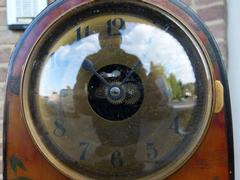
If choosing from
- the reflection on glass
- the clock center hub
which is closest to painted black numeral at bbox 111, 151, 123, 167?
the reflection on glass

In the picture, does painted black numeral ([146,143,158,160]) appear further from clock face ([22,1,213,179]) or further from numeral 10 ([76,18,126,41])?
numeral 10 ([76,18,126,41])

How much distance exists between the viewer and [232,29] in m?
1.49

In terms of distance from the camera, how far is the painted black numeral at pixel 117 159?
1003mm

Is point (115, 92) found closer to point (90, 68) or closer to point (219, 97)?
point (90, 68)

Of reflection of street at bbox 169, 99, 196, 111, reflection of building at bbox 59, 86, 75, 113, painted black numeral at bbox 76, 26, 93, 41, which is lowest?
reflection of street at bbox 169, 99, 196, 111

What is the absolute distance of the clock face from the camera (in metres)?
1.00

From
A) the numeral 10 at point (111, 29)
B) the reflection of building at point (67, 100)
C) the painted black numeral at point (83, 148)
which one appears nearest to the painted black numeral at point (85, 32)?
the numeral 10 at point (111, 29)

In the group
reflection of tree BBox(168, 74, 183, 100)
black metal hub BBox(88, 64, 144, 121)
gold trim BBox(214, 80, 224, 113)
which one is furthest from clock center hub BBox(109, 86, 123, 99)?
gold trim BBox(214, 80, 224, 113)

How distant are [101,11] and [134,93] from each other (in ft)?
0.70

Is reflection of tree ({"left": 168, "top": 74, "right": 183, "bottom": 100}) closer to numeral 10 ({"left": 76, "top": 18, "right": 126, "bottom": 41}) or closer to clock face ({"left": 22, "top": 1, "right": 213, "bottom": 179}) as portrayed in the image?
clock face ({"left": 22, "top": 1, "right": 213, "bottom": 179})

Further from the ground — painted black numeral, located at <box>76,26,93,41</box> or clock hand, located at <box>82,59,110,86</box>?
painted black numeral, located at <box>76,26,93,41</box>

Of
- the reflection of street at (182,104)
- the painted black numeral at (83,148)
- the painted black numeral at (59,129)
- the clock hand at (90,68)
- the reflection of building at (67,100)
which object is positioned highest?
the clock hand at (90,68)

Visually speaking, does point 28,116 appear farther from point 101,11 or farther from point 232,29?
point 232,29

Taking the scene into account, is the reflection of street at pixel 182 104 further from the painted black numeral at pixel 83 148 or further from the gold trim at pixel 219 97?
the painted black numeral at pixel 83 148
